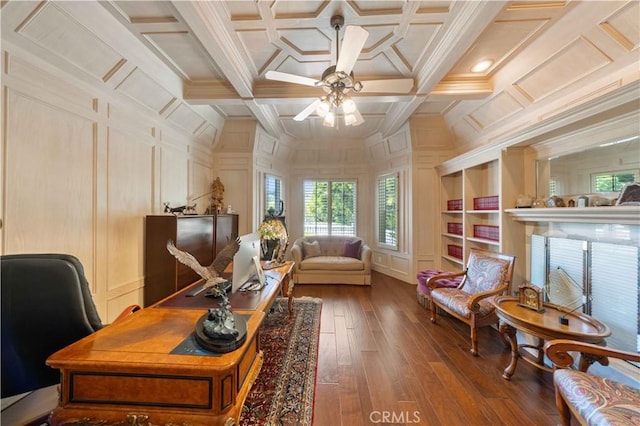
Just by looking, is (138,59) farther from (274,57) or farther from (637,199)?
(637,199)

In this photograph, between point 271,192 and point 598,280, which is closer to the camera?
point 598,280

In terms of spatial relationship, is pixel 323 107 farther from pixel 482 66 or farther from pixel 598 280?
pixel 598 280

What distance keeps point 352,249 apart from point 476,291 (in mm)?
2522

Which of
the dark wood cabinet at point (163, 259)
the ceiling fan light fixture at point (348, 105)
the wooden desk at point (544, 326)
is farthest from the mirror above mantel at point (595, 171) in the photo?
the dark wood cabinet at point (163, 259)

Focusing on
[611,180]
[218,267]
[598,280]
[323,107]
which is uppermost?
[323,107]

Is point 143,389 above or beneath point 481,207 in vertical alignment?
beneath

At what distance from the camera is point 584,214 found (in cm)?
210

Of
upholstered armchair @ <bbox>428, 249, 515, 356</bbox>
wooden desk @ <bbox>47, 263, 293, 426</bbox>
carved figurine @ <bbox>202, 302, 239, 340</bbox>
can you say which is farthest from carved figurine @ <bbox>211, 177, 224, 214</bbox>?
upholstered armchair @ <bbox>428, 249, 515, 356</bbox>

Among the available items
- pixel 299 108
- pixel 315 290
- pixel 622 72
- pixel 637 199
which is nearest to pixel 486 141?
pixel 622 72

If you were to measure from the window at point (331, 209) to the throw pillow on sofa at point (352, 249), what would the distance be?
2.15 feet

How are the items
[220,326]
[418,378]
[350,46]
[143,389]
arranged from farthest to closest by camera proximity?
[418,378], [350,46], [220,326], [143,389]

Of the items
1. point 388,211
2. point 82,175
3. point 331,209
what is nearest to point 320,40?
point 82,175

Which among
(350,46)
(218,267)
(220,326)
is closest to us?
(220,326)

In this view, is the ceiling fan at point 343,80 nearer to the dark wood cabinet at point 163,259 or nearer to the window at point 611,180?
the window at point 611,180
